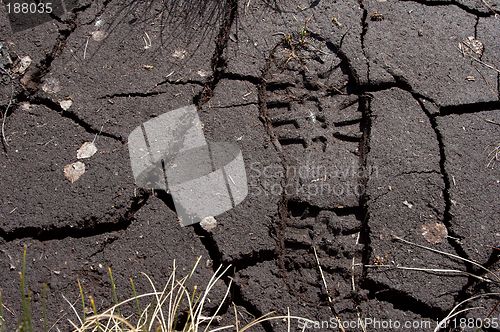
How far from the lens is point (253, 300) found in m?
2.42

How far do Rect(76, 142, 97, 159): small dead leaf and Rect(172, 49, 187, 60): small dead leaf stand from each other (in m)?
0.62

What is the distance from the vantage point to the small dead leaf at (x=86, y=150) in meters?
2.78

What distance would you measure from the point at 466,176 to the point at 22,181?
1.92 m

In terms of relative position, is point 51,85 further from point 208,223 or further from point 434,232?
point 434,232

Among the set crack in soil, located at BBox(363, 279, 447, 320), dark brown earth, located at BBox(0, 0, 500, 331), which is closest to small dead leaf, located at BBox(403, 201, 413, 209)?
dark brown earth, located at BBox(0, 0, 500, 331)

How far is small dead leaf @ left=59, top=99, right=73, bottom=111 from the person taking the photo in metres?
2.92

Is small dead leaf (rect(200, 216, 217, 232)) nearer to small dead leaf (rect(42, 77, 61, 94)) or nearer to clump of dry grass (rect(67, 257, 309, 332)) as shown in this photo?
clump of dry grass (rect(67, 257, 309, 332))

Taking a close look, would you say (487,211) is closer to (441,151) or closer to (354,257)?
(441,151)

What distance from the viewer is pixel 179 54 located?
3096 millimetres

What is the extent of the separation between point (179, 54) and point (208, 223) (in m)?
0.95

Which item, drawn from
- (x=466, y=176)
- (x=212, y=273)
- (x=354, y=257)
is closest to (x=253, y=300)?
(x=212, y=273)

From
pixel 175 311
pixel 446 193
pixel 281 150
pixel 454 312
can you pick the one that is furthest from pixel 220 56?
pixel 454 312

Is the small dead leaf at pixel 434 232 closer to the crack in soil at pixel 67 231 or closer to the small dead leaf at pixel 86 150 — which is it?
the crack in soil at pixel 67 231

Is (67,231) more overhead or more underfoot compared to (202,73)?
more underfoot
